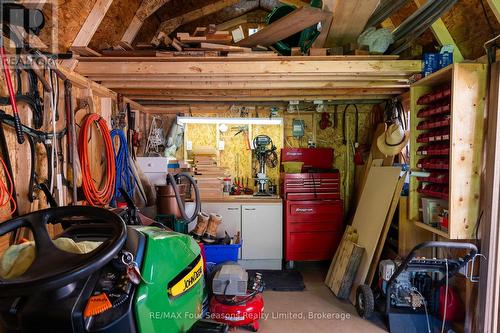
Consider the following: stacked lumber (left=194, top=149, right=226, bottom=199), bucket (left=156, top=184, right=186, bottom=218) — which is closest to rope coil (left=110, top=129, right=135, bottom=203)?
bucket (left=156, top=184, right=186, bottom=218)

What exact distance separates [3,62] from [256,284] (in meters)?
2.47

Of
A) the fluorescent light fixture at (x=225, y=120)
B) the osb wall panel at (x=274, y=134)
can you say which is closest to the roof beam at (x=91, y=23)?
the fluorescent light fixture at (x=225, y=120)

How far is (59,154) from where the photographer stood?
226 cm

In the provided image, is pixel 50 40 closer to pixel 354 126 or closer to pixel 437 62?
pixel 437 62

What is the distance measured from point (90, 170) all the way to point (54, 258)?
2081mm

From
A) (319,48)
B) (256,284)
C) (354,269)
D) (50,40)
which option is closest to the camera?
(50,40)

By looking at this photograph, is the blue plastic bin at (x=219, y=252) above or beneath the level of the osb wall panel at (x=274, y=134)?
beneath

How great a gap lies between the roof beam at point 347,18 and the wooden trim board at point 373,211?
151 cm

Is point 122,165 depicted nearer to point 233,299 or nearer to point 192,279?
point 233,299

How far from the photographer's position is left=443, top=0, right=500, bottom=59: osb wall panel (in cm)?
214

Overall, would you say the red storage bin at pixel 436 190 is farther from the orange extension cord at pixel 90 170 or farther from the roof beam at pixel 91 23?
the roof beam at pixel 91 23

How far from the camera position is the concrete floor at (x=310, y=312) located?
246cm

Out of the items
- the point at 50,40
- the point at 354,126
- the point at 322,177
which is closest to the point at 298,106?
the point at 354,126

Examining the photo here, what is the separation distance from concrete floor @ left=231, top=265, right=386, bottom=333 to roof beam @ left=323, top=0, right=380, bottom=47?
2.77 meters
